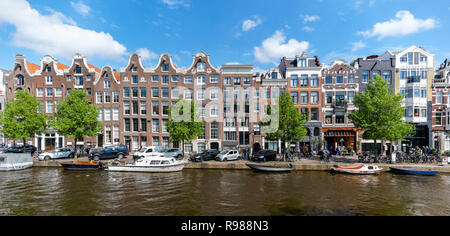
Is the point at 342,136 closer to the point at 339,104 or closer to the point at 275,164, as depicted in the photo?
the point at 339,104

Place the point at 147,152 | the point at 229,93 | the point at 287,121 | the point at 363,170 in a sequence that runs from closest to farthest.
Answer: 1. the point at 363,170
2. the point at 287,121
3. the point at 147,152
4. the point at 229,93

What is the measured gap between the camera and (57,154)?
29938 millimetres

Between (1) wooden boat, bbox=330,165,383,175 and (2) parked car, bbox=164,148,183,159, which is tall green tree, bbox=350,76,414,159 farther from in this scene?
(2) parked car, bbox=164,148,183,159

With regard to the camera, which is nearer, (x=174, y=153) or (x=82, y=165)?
(x=82, y=165)

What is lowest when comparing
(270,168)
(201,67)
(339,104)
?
(270,168)

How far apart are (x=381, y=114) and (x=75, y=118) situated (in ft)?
144

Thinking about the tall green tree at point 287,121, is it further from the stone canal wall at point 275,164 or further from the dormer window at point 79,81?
the dormer window at point 79,81

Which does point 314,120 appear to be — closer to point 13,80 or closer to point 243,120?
point 243,120

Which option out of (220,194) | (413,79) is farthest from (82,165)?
(413,79)

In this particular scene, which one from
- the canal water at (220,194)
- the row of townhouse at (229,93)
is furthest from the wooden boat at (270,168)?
the row of townhouse at (229,93)

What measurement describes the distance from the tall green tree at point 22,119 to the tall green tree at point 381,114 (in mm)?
49533

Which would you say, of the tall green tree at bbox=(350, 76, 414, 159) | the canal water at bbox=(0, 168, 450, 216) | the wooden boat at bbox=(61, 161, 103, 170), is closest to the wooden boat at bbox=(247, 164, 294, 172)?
the canal water at bbox=(0, 168, 450, 216)
